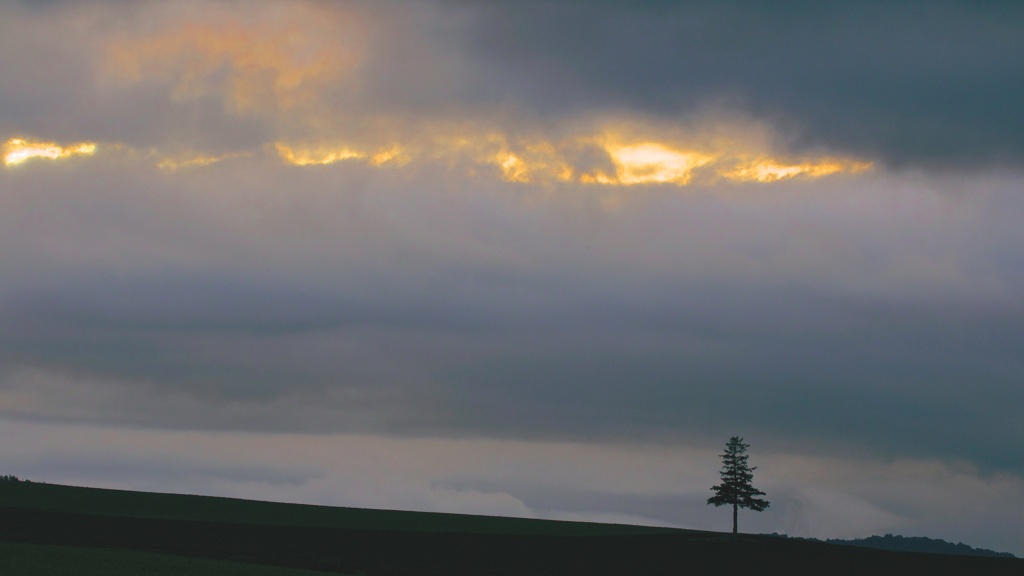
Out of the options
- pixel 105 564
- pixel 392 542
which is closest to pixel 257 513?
pixel 392 542

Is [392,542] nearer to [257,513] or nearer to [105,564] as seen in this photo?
[257,513]

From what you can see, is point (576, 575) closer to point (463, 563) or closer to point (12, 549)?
point (463, 563)

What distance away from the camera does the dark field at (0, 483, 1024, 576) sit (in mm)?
78562

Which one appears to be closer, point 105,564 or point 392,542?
point 105,564

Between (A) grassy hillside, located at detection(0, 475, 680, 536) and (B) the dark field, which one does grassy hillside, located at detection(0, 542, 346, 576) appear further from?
(A) grassy hillside, located at detection(0, 475, 680, 536)

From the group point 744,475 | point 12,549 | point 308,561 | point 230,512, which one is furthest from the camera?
point 744,475

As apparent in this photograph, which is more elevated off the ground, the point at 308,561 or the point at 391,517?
the point at 391,517

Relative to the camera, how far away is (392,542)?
3691 inches

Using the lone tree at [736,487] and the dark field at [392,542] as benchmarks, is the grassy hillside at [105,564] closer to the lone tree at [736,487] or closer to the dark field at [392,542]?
the dark field at [392,542]

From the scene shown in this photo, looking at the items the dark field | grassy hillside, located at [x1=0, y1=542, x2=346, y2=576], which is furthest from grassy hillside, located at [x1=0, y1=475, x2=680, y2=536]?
grassy hillside, located at [x1=0, y1=542, x2=346, y2=576]

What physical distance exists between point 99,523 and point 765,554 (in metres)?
58.2

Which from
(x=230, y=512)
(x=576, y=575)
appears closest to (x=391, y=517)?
(x=230, y=512)

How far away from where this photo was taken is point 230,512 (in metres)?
117

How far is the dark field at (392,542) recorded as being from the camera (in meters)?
78.6
